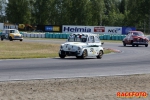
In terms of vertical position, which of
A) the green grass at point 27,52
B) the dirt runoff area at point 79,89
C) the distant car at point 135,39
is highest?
the distant car at point 135,39

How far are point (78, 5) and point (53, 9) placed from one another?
7.84 metres

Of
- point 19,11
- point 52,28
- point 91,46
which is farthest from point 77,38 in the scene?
point 19,11

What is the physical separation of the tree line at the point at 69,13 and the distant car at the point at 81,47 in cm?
6416

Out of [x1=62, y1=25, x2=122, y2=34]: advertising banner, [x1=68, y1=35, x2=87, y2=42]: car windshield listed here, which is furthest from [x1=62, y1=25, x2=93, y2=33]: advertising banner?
[x1=68, y1=35, x2=87, y2=42]: car windshield

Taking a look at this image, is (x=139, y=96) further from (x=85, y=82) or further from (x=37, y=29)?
(x=37, y=29)

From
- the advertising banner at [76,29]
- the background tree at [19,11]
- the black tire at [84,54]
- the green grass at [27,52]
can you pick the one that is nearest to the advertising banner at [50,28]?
the advertising banner at [76,29]

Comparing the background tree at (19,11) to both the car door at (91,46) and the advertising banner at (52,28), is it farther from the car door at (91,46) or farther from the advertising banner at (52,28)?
the car door at (91,46)

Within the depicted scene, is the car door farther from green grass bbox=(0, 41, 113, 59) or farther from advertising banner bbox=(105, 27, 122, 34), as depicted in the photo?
advertising banner bbox=(105, 27, 122, 34)

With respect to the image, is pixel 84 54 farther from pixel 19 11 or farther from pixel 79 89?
pixel 19 11

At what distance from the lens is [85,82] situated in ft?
47.3

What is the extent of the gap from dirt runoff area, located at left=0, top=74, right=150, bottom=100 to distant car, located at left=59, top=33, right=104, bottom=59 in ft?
31.9

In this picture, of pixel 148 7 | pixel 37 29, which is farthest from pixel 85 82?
pixel 148 7

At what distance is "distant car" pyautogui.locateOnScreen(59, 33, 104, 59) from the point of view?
25.5m

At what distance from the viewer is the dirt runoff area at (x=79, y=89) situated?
11461 millimetres
